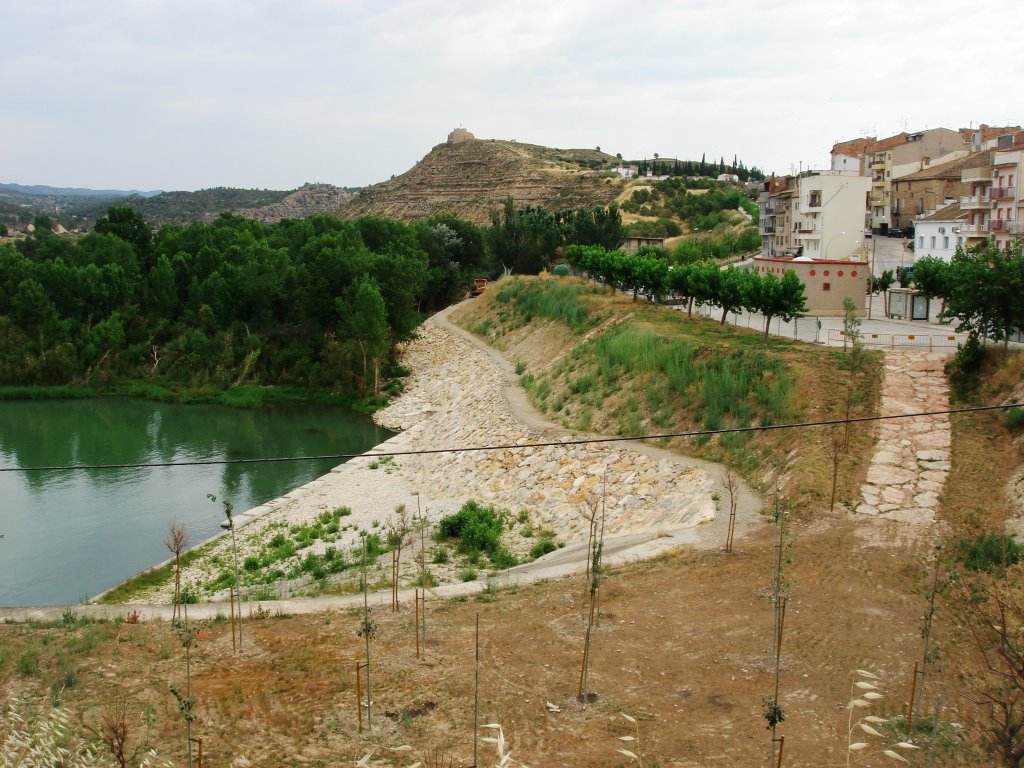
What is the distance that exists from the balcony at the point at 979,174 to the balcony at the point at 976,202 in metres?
1.35

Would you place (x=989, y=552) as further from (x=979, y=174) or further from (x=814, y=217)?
(x=814, y=217)

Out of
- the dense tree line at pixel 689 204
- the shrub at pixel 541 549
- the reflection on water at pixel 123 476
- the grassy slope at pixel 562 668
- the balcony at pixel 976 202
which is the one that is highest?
the dense tree line at pixel 689 204

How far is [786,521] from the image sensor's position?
16328mm

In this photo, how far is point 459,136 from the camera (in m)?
128

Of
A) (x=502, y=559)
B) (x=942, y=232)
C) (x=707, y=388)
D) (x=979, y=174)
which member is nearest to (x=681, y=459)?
(x=707, y=388)

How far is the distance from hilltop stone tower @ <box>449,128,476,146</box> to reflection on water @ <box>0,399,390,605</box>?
9190 centimetres

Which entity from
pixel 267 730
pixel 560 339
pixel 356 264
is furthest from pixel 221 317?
pixel 267 730

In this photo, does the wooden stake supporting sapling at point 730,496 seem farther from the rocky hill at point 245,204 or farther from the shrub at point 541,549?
the rocky hill at point 245,204

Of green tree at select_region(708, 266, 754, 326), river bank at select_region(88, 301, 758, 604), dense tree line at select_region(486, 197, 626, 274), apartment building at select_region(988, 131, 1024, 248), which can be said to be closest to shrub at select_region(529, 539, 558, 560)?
river bank at select_region(88, 301, 758, 604)

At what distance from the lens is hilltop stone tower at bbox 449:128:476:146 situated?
5022 inches

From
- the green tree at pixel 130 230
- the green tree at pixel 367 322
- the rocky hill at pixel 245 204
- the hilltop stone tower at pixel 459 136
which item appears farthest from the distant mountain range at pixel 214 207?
the green tree at pixel 367 322

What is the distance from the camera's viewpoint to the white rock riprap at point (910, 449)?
1655 centimetres

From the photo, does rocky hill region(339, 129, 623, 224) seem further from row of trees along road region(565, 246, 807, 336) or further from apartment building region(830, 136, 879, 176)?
row of trees along road region(565, 246, 807, 336)

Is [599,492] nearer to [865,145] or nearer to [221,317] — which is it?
[221,317]
